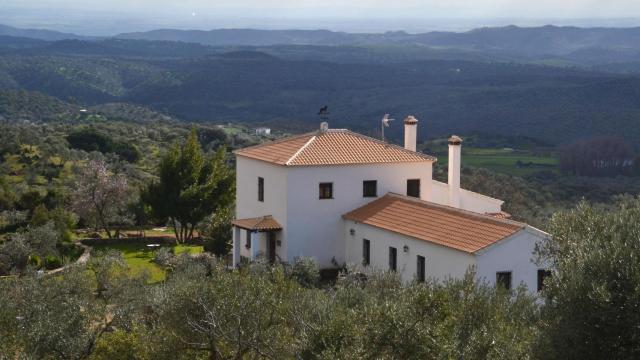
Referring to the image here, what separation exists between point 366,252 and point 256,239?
11.4 ft

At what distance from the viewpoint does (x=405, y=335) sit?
1316cm

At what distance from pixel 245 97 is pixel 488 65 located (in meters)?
51.1

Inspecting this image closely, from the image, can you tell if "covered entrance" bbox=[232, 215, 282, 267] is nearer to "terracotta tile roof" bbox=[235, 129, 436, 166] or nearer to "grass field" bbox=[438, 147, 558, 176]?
"terracotta tile roof" bbox=[235, 129, 436, 166]

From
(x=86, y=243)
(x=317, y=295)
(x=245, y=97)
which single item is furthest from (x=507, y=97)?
(x=317, y=295)

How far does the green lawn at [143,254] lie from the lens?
99.8 feet

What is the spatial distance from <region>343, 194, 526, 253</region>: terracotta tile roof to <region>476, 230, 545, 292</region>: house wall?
18 cm

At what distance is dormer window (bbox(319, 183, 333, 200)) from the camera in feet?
96.0

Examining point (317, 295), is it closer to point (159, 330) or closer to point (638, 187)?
point (159, 330)

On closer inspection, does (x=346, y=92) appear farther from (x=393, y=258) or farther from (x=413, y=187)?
(x=393, y=258)

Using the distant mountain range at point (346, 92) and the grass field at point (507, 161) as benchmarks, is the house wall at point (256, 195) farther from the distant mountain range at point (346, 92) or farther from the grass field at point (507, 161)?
the distant mountain range at point (346, 92)

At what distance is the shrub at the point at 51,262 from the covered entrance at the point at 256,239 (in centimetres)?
640

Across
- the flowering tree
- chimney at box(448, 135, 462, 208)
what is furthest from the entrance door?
the flowering tree

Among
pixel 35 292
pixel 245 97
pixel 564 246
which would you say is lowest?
pixel 245 97

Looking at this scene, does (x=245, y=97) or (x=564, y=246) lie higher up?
(x=564, y=246)
